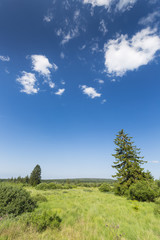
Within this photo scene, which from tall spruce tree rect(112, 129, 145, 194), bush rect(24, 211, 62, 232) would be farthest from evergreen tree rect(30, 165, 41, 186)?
bush rect(24, 211, 62, 232)

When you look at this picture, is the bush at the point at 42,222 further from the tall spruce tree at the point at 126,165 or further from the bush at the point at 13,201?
the tall spruce tree at the point at 126,165

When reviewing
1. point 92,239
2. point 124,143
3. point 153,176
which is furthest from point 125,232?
point 153,176

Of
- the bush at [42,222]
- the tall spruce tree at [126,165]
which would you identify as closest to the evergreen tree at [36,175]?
the tall spruce tree at [126,165]

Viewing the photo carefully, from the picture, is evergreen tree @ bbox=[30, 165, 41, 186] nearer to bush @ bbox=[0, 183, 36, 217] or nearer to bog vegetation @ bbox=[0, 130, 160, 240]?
bog vegetation @ bbox=[0, 130, 160, 240]

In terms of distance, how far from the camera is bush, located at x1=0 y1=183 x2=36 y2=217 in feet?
20.2

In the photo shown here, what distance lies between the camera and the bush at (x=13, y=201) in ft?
20.2

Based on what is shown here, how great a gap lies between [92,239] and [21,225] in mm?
2919

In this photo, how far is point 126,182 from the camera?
1728cm

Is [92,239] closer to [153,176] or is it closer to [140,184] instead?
[140,184]

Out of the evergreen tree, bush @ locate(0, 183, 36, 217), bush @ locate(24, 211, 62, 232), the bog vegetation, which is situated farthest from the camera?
the evergreen tree

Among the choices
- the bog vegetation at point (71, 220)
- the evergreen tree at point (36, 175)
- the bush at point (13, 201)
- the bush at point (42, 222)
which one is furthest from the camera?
the evergreen tree at point (36, 175)

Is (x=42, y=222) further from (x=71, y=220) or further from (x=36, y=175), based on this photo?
(x=36, y=175)

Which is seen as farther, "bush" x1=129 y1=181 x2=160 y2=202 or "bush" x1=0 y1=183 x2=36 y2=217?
"bush" x1=129 y1=181 x2=160 y2=202

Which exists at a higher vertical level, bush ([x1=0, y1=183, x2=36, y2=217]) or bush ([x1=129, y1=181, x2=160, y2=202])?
bush ([x1=0, y1=183, x2=36, y2=217])
